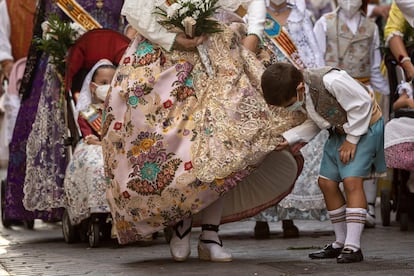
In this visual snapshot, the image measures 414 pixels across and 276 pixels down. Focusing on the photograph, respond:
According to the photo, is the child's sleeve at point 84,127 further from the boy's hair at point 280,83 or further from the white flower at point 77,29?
the boy's hair at point 280,83

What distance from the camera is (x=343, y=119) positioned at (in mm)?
7723

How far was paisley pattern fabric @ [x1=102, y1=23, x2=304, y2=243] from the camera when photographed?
7.55 metres

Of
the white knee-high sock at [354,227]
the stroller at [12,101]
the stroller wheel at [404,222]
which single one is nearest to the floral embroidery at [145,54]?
the white knee-high sock at [354,227]

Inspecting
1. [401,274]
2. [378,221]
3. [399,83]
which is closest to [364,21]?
[399,83]

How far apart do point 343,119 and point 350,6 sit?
3574 millimetres

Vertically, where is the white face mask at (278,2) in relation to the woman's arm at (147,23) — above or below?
above

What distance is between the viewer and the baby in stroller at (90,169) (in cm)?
954

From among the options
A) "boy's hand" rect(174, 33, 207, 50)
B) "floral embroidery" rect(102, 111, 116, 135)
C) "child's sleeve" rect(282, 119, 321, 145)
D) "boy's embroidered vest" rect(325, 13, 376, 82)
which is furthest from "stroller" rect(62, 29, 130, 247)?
"child's sleeve" rect(282, 119, 321, 145)

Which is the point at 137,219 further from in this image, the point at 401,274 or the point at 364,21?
the point at 364,21

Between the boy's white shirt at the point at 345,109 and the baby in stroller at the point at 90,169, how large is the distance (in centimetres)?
225

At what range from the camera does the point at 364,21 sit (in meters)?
11.2

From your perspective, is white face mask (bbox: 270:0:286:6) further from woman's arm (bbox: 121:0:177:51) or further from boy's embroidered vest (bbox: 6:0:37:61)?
boy's embroidered vest (bbox: 6:0:37:61)

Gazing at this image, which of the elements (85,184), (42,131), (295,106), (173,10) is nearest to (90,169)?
(85,184)

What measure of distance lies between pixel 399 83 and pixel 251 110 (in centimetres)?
325
